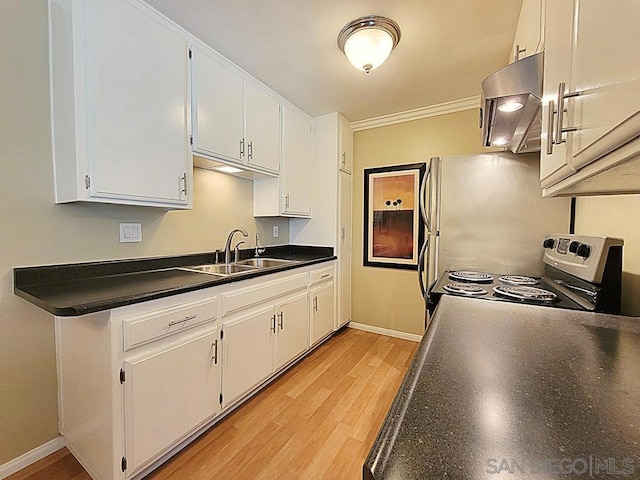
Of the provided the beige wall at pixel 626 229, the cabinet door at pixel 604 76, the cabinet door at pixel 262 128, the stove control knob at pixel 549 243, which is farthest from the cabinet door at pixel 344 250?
the cabinet door at pixel 604 76

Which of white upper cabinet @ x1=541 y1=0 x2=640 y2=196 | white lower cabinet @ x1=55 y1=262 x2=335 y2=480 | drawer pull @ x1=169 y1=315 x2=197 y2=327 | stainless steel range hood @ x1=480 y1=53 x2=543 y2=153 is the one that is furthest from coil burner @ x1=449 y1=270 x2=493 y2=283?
drawer pull @ x1=169 y1=315 x2=197 y2=327

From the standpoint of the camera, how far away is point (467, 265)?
2.03 m

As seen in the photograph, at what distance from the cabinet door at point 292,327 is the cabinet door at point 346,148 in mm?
1473

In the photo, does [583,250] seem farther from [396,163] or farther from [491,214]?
[396,163]

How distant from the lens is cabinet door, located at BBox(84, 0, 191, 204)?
1358 mm

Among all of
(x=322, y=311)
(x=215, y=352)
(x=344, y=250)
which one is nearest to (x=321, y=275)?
(x=322, y=311)

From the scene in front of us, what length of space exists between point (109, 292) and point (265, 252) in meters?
1.69

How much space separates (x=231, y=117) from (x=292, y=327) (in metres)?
1.65

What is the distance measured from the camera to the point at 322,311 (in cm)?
278

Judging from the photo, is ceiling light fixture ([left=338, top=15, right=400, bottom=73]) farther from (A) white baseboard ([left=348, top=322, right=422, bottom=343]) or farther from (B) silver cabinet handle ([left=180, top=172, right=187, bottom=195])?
(A) white baseboard ([left=348, top=322, right=422, bottom=343])

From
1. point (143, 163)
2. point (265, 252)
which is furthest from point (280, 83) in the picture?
point (265, 252)

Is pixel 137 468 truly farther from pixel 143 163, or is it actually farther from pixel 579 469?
pixel 579 469

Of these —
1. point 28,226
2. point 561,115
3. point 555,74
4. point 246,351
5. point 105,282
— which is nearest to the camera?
point 561,115

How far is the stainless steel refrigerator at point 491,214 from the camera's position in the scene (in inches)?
72.2
